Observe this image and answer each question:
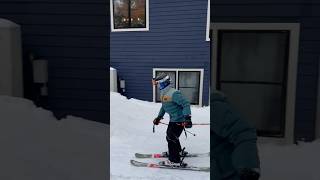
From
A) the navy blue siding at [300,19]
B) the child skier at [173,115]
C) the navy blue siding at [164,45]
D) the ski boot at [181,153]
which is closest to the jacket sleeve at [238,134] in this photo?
the navy blue siding at [300,19]

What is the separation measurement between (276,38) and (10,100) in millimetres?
1857

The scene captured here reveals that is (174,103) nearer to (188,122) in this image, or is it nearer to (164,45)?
(188,122)

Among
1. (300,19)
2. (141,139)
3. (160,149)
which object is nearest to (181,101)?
(160,149)

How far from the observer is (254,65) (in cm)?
246

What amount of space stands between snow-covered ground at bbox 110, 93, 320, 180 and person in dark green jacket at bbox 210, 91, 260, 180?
0.30 ft

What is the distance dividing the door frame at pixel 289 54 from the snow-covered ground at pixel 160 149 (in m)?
0.13

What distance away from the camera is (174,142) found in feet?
16.9

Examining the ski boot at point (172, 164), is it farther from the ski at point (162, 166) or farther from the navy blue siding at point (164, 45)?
the navy blue siding at point (164, 45)

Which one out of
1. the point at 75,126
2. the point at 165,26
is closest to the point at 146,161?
the point at 75,126

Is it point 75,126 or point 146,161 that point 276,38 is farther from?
point 146,161

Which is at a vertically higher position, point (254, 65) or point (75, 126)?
point (254, 65)

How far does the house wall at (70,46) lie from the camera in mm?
2457

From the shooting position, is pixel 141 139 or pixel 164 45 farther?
pixel 164 45

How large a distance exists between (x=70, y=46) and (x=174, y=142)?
295 centimetres
